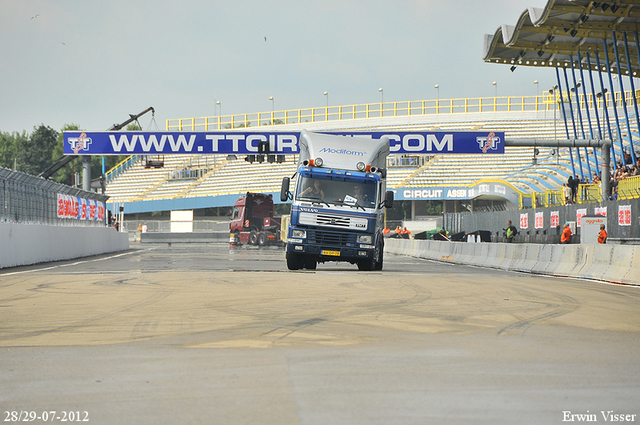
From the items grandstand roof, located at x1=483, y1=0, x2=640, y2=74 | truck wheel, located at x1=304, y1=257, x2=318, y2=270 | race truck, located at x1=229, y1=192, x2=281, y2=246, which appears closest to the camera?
truck wheel, located at x1=304, y1=257, x2=318, y2=270

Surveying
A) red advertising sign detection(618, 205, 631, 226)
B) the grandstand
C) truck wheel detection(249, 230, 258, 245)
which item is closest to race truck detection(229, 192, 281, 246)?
truck wheel detection(249, 230, 258, 245)

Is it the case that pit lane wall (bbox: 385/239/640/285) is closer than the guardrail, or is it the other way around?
pit lane wall (bbox: 385/239/640/285)

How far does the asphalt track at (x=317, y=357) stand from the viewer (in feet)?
15.5

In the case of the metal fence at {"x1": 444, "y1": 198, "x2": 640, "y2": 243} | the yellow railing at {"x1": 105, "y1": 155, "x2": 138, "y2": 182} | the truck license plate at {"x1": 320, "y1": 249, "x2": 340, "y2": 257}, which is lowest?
the truck license plate at {"x1": 320, "y1": 249, "x2": 340, "y2": 257}

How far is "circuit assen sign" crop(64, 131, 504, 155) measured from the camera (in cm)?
3759

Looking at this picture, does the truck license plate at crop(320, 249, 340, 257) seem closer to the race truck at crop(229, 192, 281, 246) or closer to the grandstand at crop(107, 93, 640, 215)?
the race truck at crop(229, 192, 281, 246)

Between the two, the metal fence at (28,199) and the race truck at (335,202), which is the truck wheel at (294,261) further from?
the metal fence at (28,199)

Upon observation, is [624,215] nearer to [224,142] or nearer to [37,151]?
[224,142]

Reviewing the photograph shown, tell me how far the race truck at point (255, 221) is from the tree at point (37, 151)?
80280 mm

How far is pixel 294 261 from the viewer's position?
2025 centimetres

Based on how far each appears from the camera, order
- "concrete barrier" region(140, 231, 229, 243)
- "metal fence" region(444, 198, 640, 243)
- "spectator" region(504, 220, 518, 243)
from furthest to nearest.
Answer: "concrete barrier" region(140, 231, 229, 243)
"spectator" region(504, 220, 518, 243)
"metal fence" region(444, 198, 640, 243)

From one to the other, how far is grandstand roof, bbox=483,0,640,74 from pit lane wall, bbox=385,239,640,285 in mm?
13020

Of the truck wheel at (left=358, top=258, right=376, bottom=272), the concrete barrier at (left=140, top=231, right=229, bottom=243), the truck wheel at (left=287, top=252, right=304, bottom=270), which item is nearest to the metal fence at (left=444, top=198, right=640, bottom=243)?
the truck wheel at (left=358, top=258, right=376, bottom=272)

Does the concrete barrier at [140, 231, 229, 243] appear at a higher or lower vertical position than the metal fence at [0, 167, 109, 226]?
lower
